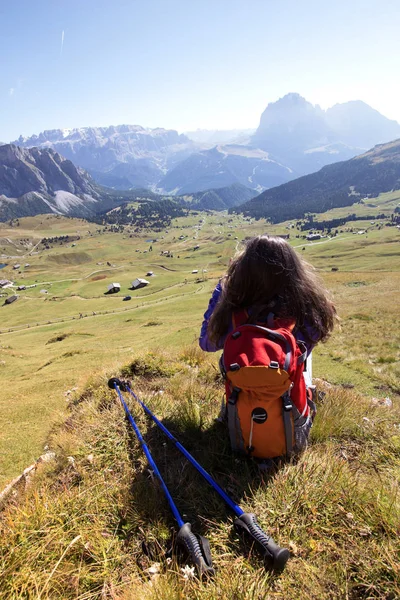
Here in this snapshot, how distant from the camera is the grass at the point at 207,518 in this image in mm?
2525

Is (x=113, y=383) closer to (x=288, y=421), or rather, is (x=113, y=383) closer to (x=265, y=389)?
(x=288, y=421)

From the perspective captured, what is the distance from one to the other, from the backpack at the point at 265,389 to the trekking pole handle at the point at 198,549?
1181mm

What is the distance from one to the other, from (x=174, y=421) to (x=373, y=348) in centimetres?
1565

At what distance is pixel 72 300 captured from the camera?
10238 centimetres

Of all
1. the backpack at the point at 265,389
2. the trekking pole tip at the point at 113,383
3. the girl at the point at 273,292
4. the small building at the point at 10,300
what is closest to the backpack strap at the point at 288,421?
the backpack at the point at 265,389

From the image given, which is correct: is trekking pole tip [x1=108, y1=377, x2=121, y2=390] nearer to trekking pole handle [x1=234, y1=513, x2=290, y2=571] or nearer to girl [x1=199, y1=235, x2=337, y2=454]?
girl [x1=199, y1=235, x2=337, y2=454]

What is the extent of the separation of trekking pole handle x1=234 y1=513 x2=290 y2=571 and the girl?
149cm

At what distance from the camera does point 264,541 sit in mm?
2740

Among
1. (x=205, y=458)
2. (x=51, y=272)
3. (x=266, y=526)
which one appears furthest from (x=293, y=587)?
(x=51, y=272)

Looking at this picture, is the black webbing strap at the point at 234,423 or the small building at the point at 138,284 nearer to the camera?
the black webbing strap at the point at 234,423

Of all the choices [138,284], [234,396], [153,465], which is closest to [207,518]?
[153,465]

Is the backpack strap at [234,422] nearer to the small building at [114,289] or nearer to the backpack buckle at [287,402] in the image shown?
the backpack buckle at [287,402]

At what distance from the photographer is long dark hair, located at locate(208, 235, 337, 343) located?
13.5 ft

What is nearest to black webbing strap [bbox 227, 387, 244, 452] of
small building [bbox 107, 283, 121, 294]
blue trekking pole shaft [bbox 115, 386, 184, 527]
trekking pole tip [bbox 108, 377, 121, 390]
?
blue trekking pole shaft [bbox 115, 386, 184, 527]
